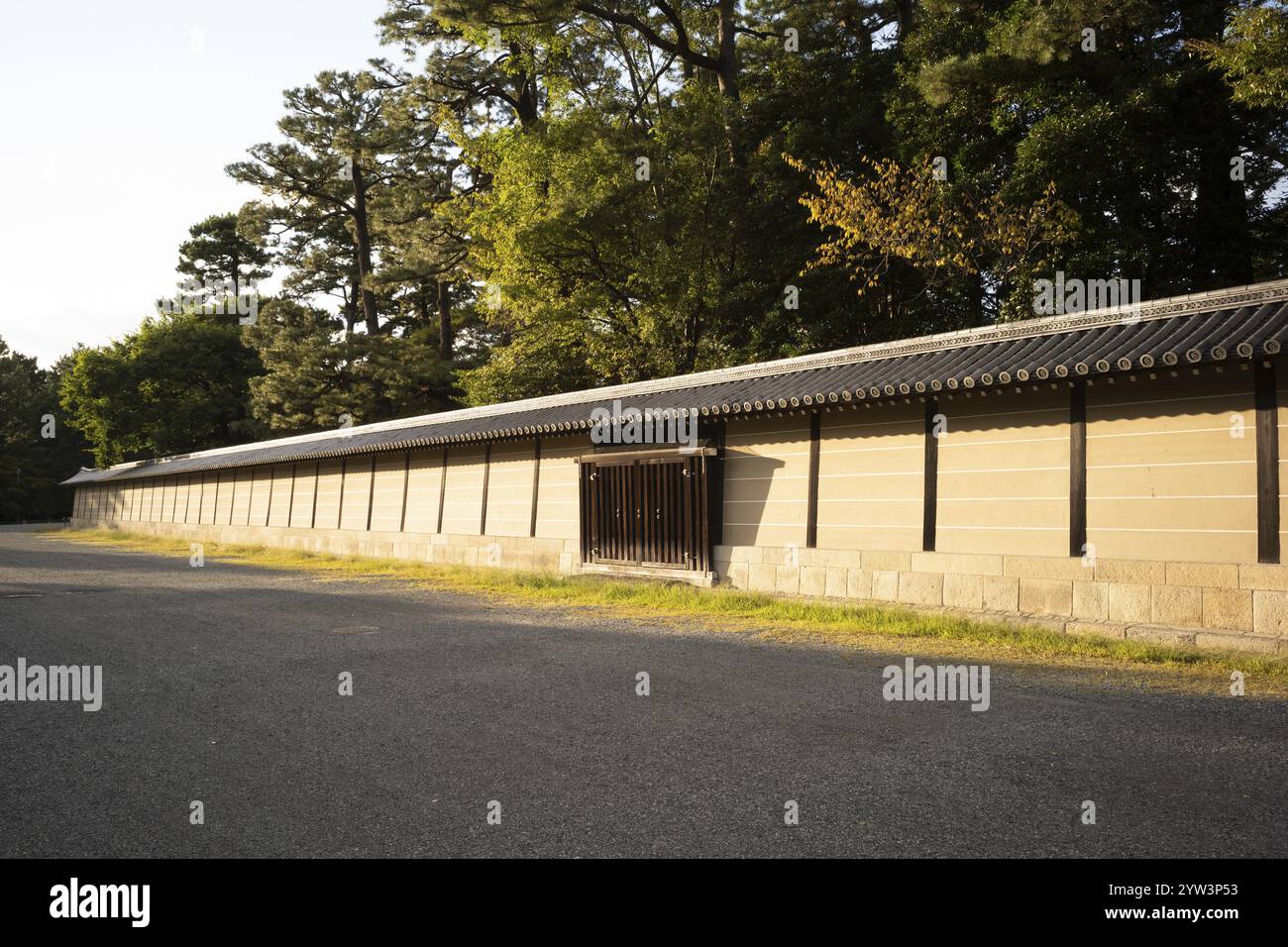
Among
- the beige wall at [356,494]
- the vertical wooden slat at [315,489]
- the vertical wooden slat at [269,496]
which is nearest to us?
the beige wall at [356,494]

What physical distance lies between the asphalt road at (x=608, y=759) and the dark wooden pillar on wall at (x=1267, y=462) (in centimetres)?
280

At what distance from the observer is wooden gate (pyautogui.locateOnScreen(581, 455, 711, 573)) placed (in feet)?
48.3

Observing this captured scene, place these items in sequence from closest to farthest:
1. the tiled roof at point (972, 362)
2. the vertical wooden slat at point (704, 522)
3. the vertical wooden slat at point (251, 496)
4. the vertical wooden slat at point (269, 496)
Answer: the tiled roof at point (972, 362) < the vertical wooden slat at point (704, 522) < the vertical wooden slat at point (269, 496) < the vertical wooden slat at point (251, 496)

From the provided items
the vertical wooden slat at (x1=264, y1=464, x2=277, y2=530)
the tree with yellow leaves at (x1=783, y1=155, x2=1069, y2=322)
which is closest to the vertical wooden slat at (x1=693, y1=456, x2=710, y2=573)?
the tree with yellow leaves at (x1=783, y1=155, x2=1069, y2=322)

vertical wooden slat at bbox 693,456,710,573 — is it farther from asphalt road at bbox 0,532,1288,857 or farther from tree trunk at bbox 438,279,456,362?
tree trunk at bbox 438,279,456,362

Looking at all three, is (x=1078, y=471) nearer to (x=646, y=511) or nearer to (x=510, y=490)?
(x=646, y=511)

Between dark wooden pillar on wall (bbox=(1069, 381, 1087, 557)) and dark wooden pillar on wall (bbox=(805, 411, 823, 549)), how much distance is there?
3.74m

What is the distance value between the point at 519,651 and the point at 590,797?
496cm

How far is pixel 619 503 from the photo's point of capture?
16172 millimetres

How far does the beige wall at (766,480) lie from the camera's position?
A: 13.5 metres

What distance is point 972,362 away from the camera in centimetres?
1131

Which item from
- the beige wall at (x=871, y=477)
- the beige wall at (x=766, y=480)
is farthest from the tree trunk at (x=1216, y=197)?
the beige wall at (x=766, y=480)

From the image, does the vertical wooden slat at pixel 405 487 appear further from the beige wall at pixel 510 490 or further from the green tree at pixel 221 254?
the green tree at pixel 221 254

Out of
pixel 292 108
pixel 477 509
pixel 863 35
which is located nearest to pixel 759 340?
pixel 477 509
